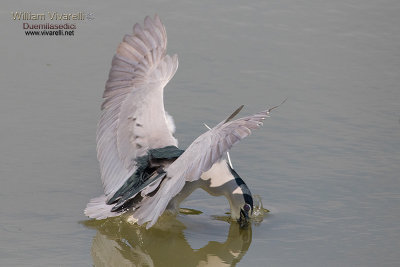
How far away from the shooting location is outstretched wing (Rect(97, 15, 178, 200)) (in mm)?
5648

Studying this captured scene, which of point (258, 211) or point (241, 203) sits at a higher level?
point (241, 203)

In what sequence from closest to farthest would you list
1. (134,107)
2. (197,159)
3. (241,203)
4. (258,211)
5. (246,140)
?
(197,159) < (241,203) < (258,211) < (134,107) < (246,140)

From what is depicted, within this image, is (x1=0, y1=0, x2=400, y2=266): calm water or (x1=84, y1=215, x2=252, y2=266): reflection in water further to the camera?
(x1=0, y1=0, x2=400, y2=266): calm water

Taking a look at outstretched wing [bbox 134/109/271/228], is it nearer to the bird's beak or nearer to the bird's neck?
the bird's neck

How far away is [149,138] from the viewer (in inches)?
225

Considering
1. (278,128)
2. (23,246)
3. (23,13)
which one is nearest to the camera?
(23,246)

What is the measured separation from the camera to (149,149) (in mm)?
5613

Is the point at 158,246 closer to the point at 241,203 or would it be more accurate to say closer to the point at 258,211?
the point at 241,203

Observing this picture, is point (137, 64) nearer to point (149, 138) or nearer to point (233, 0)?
point (149, 138)

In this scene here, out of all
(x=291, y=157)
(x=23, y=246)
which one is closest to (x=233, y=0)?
(x=291, y=157)

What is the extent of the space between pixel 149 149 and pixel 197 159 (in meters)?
0.76

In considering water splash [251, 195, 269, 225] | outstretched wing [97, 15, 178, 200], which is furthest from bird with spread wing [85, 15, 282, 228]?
water splash [251, 195, 269, 225]

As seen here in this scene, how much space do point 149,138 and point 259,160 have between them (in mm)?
1023

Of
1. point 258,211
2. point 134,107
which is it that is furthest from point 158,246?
point 134,107
